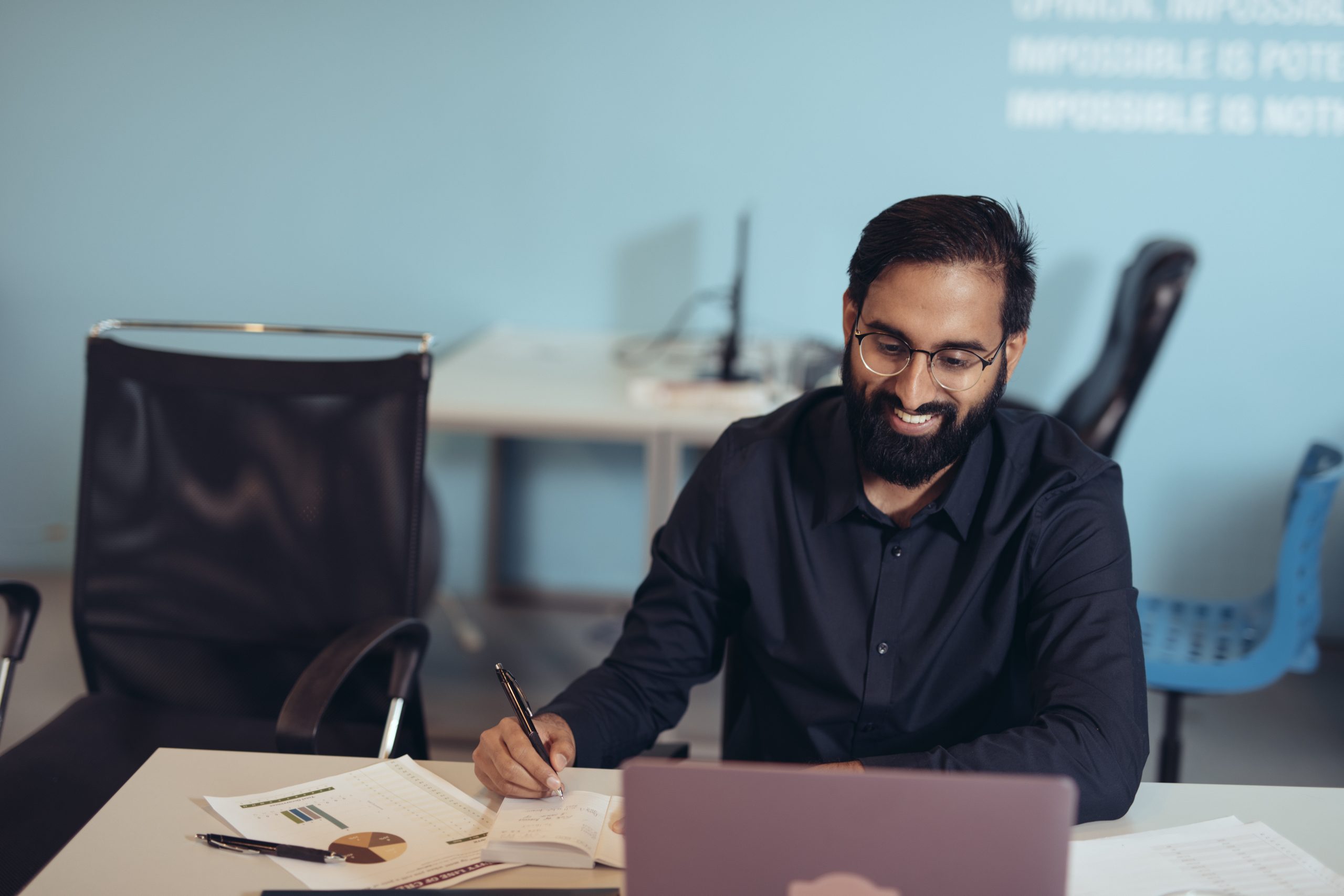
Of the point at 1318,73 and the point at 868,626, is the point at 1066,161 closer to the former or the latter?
the point at 1318,73

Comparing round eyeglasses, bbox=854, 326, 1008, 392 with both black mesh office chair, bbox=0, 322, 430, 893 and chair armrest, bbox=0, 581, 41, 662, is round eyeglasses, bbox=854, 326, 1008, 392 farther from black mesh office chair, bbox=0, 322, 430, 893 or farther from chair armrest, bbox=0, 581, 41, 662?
chair armrest, bbox=0, 581, 41, 662

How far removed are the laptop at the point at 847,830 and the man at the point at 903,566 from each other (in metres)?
0.42

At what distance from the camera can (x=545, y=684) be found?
300 cm

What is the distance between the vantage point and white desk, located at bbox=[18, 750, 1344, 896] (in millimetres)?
983

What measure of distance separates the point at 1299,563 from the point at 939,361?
118 cm

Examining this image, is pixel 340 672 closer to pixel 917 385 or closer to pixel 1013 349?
pixel 917 385

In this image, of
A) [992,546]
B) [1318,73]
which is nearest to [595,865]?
[992,546]

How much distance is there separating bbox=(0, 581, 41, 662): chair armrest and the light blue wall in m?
1.89

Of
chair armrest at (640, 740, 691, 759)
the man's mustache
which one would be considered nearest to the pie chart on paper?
chair armrest at (640, 740, 691, 759)

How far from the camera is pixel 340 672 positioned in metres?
1.42

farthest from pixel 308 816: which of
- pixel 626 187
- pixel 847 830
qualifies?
pixel 626 187

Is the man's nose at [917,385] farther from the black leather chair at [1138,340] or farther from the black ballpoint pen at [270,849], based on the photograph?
the black leather chair at [1138,340]

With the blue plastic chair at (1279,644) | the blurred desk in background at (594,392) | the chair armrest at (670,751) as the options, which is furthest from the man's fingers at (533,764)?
the blue plastic chair at (1279,644)

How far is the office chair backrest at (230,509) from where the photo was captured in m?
1.74
